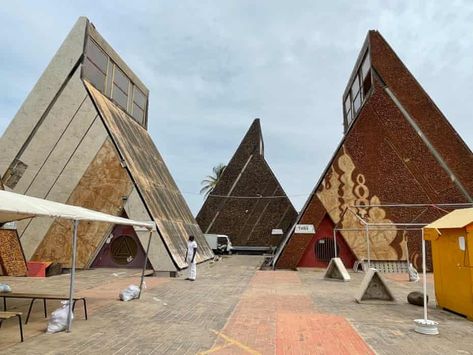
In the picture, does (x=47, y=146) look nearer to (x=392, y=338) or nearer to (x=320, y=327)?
(x=320, y=327)

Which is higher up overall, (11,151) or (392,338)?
(11,151)

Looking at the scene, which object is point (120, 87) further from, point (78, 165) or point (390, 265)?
point (390, 265)

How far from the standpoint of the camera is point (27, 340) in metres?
6.42

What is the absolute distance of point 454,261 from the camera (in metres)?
9.23

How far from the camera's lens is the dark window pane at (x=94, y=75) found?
1991cm

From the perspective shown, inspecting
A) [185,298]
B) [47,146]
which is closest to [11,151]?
[47,146]

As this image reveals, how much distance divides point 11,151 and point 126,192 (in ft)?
18.6

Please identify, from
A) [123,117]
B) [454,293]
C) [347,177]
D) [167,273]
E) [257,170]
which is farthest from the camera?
[257,170]

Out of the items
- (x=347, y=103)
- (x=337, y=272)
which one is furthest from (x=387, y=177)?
(x=347, y=103)

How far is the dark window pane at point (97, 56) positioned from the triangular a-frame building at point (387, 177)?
13111mm

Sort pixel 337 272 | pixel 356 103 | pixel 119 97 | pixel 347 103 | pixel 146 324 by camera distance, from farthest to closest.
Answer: pixel 347 103
pixel 356 103
pixel 119 97
pixel 337 272
pixel 146 324

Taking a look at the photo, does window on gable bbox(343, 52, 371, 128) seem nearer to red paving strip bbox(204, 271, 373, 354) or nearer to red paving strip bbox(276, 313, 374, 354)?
red paving strip bbox(204, 271, 373, 354)

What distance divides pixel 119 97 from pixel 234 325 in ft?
63.0

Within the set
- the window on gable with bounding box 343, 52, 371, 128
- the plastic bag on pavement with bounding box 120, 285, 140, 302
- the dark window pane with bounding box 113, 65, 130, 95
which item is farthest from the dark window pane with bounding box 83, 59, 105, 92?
the window on gable with bounding box 343, 52, 371, 128
